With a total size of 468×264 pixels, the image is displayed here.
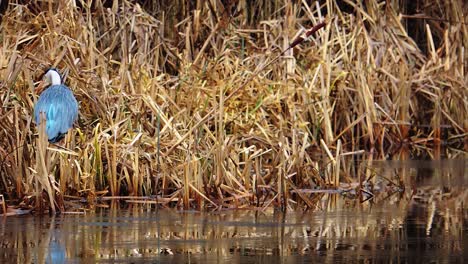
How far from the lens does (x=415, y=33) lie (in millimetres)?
15852

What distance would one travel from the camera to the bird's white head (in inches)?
399

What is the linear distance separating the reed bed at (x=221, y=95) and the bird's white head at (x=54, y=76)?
0.21 m

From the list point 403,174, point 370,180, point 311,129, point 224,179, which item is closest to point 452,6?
point 311,129

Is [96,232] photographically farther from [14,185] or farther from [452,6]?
[452,6]

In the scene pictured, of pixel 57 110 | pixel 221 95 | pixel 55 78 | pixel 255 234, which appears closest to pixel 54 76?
pixel 55 78

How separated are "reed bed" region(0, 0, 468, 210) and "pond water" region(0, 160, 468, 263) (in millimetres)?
379

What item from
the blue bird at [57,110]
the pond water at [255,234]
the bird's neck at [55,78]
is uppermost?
the bird's neck at [55,78]

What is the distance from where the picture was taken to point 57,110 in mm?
9281

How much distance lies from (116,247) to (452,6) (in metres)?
9.27

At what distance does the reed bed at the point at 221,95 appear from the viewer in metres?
8.84

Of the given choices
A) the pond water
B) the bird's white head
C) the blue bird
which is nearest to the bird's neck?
the bird's white head

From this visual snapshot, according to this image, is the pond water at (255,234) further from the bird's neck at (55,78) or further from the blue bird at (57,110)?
the bird's neck at (55,78)

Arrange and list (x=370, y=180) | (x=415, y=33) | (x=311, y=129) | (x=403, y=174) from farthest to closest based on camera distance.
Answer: (x=415, y=33)
(x=311, y=129)
(x=403, y=174)
(x=370, y=180)

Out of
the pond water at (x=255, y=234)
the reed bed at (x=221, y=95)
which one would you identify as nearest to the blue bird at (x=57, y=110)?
the reed bed at (x=221, y=95)
